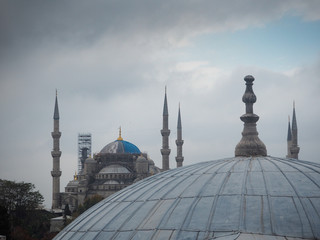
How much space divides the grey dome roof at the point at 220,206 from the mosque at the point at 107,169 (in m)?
68.6

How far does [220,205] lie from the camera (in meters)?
7.79

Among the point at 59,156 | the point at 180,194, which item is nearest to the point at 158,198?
the point at 180,194

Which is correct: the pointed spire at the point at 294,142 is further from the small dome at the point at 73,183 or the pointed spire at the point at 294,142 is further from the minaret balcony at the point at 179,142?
the small dome at the point at 73,183

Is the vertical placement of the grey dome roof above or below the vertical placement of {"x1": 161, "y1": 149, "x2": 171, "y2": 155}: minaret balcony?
below

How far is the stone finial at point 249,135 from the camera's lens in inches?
392

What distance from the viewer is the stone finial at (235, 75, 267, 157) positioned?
32.7ft

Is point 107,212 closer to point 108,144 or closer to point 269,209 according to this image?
point 269,209

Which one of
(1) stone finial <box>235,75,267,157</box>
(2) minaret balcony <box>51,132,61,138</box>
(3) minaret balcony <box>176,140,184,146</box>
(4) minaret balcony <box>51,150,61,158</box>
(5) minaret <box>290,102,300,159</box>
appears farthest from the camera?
(3) minaret balcony <box>176,140,184,146</box>

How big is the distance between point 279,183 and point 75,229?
295 centimetres

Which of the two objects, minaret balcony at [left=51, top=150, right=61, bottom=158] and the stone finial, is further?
minaret balcony at [left=51, top=150, right=61, bottom=158]

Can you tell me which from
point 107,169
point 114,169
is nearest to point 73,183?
point 107,169

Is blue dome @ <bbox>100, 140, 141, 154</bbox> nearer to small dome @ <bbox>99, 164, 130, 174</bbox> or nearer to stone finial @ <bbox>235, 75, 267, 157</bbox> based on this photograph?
small dome @ <bbox>99, 164, 130, 174</bbox>

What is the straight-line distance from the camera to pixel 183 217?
777cm

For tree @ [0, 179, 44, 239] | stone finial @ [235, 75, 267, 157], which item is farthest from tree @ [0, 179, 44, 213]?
stone finial @ [235, 75, 267, 157]
